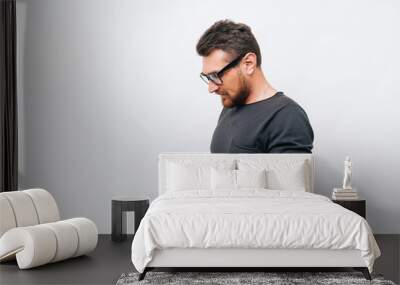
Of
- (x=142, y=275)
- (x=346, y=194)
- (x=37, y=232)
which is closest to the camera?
(x=142, y=275)

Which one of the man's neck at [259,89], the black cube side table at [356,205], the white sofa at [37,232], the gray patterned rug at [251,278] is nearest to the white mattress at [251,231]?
the gray patterned rug at [251,278]

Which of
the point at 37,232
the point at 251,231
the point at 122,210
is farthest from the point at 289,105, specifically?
the point at 37,232

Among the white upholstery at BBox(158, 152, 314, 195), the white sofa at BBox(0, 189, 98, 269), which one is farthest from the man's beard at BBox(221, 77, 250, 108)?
the white sofa at BBox(0, 189, 98, 269)

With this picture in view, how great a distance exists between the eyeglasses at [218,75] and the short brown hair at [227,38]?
0.54ft

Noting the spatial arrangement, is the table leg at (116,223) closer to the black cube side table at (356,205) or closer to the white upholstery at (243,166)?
the white upholstery at (243,166)

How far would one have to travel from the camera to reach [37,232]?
5219 millimetres

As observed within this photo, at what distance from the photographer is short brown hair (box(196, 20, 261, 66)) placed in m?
6.89

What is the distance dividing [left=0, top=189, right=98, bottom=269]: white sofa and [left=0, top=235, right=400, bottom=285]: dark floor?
0.08 metres

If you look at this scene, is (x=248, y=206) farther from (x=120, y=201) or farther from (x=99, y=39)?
(x=99, y=39)

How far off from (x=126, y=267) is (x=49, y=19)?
9.73ft

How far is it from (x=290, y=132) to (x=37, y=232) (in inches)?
109

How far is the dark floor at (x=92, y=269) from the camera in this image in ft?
16.1

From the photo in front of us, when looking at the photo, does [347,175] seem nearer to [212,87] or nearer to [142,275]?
[212,87]

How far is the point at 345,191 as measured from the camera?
6.71 metres
